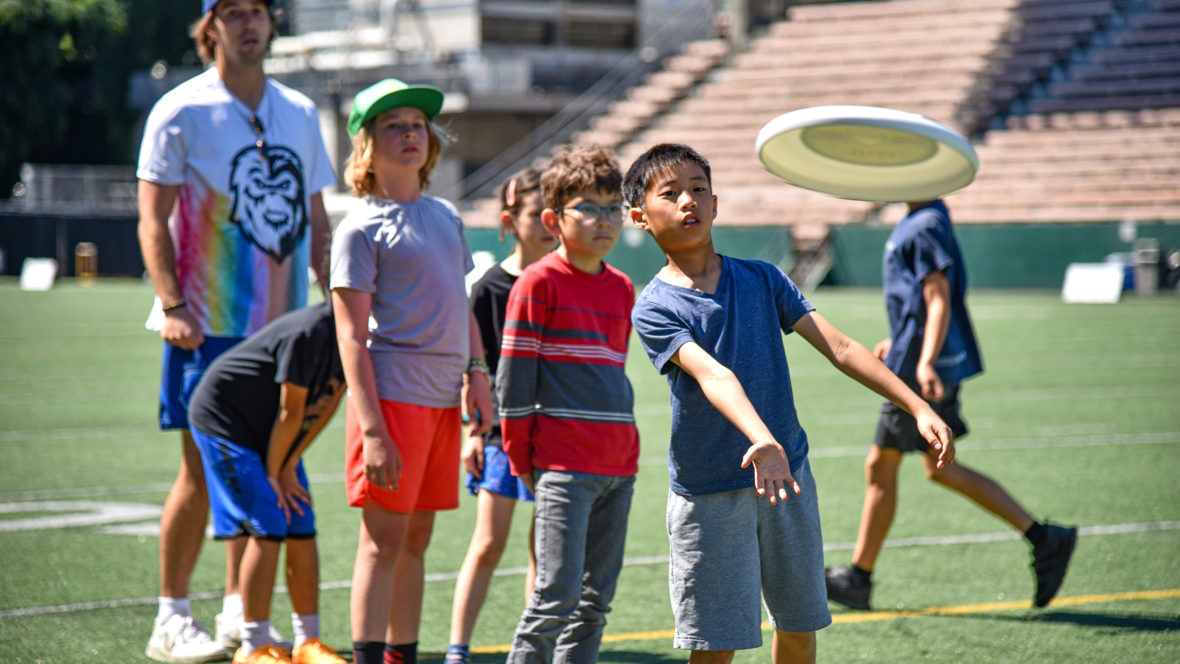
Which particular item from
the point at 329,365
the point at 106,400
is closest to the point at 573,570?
the point at 329,365

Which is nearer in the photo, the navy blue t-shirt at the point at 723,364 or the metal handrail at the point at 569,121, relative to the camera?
the navy blue t-shirt at the point at 723,364

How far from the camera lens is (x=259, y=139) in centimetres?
495

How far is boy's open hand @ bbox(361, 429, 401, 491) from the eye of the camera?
392cm

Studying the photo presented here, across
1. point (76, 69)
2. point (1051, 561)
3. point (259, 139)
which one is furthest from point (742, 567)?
point (76, 69)

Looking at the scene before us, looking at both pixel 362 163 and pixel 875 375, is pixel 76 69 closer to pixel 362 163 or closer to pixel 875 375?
pixel 362 163

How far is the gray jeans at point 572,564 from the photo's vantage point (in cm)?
382

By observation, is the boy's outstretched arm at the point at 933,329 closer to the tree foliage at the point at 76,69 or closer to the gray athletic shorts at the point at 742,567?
the gray athletic shorts at the point at 742,567

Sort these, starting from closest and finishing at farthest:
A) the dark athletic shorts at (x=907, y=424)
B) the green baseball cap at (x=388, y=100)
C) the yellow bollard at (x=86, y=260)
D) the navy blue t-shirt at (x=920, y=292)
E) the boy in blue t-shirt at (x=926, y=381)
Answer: the green baseball cap at (x=388, y=100)
the boy in blue t-shirt at (x=926, y=381)
the dark athletic shorts at (x=907, y=424)
the navy blue t-shirt at (x=920, y=292)
the yellow bollard at (x=86, y=260)

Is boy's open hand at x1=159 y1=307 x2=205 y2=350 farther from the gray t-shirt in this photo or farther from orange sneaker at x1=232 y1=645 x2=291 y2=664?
orange sneaker at x1=232 y1=645 x2=291 y2=664

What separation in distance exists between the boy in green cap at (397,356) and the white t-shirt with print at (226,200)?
0.75 meters

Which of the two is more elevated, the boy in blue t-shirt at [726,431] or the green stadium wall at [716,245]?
the boy in blue t-shirt at [726,431]

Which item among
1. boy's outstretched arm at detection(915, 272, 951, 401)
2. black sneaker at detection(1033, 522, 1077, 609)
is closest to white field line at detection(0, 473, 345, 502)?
boy's outstretched arm at detection(915, 272, 951, 401)

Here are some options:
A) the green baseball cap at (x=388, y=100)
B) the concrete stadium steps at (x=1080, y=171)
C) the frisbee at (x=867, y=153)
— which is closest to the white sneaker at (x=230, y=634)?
the green baseball cap at (x=388, y=100)

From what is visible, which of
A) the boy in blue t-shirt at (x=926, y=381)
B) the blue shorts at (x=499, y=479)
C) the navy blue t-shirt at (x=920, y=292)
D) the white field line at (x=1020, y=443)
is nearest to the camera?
the blue shorts at (x=499, y=479)
